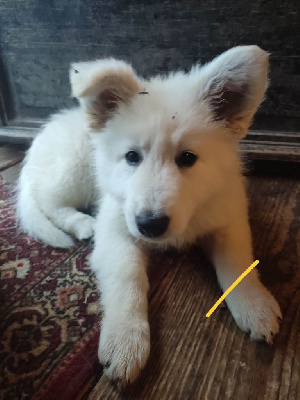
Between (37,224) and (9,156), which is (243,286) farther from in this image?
(9,156)

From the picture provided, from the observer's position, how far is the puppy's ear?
146cm

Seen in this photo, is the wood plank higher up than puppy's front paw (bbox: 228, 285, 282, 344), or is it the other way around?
puppy's front paw (bbox: 228, 285, 282, 344)

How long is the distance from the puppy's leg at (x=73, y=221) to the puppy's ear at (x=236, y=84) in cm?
99

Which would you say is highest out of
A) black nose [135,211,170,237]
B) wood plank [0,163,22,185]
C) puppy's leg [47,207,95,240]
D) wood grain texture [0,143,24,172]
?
black nose [135,211,170,237]

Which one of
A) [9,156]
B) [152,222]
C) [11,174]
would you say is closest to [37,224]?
[152,222]

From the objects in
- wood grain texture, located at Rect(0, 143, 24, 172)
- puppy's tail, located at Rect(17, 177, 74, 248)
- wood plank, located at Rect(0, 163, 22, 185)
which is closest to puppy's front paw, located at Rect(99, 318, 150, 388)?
puppy's tail, located at Rect(17, 177, 74, 248)

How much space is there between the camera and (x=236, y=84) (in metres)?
1.58

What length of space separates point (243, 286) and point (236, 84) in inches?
34.2

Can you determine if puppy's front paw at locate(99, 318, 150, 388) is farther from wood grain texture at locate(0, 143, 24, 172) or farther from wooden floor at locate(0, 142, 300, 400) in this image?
Result: wood grain texture at locate(0, 143, 24, 172)

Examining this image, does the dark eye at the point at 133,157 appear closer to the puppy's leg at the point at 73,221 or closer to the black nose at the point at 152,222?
the black nose at the point at 152,222

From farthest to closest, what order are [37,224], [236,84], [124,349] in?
[37,224] < [236,84] < [124,349]

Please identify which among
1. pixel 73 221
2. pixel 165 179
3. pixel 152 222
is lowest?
pixel 73 221

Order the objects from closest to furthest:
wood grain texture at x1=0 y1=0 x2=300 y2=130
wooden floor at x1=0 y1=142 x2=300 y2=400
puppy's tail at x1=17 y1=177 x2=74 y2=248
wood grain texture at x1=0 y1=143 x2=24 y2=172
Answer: wooden floor at x1=0 y1=142 x2=300 y2=400, puppy's tail at x1=17 y1=177 x2=74 y2=248, wood grain texture at x1=0 y1=0 x2=300 y2=130, wood grain texture at x1=0 y1=143 x2=24 y2=172

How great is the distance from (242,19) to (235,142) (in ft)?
4.34
